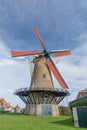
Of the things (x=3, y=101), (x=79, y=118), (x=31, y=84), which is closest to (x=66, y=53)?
(x=31, y=84)

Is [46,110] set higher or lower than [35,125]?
higher

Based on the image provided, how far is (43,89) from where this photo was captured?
3428cm

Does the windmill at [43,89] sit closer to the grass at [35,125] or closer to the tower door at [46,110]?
the tower door at [46,110]

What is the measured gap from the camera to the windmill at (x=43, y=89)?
3478cm

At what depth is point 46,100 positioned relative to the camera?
1390 inches

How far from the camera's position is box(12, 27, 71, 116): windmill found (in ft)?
114

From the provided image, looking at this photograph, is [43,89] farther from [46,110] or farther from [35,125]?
[35,125]

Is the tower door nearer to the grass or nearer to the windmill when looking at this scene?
the windmill

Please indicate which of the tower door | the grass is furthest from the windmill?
the grass

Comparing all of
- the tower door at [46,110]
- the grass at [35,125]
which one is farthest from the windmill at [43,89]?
the grass at [35,125]

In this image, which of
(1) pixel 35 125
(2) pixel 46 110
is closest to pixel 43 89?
(2) pixel 46 110

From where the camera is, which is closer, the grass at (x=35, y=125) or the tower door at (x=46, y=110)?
the grass at (x=35, y=125)

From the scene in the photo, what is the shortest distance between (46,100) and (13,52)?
381 inches

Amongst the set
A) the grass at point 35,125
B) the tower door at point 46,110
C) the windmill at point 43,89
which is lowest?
the grass at point 35,125
